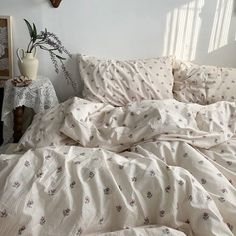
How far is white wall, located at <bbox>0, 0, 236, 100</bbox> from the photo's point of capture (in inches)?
87.5

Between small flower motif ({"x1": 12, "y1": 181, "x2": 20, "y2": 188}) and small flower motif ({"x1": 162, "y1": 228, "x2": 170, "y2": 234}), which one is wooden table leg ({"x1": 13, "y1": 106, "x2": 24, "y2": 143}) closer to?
small flower motif ({"x1": 12, "y1": 181, "x2": 20, "y2": 188})

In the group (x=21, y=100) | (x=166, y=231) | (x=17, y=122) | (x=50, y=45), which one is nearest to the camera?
(x=166, y=231)

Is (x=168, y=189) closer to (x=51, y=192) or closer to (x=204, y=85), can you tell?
(x=51, y=192)

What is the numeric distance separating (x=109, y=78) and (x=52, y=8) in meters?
0.66

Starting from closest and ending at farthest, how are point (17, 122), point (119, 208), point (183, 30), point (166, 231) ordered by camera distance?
point (166, 231) → point (119, 208) → point (17, 122) → point (183, 30)

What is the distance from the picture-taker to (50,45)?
7.35 ft

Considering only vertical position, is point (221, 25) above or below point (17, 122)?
above

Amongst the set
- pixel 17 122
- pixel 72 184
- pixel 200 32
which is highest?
pixel 200 32

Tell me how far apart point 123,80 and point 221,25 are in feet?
3.13

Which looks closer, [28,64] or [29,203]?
[29,203]

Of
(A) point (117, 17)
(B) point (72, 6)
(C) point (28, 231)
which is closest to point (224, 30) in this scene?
(A) point (117, 17)

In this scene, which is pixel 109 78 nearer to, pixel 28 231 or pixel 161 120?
pixel 161 120

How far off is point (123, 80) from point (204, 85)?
1.87ft

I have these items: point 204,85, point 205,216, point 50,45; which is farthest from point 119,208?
point 50,45
